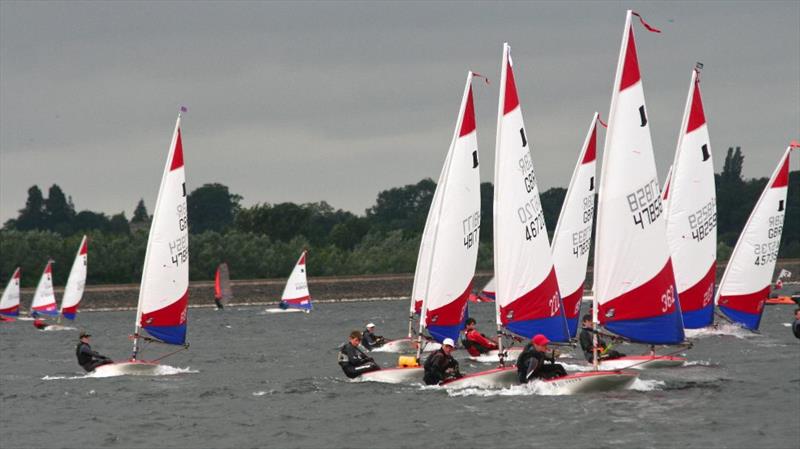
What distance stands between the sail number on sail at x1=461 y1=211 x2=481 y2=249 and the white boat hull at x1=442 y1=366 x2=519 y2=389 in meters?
5.23

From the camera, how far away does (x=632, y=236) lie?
27.1 meters

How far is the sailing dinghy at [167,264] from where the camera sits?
35.7 metres

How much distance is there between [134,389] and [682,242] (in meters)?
14.2

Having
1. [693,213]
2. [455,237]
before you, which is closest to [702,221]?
[693,213]

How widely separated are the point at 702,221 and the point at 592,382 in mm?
11978

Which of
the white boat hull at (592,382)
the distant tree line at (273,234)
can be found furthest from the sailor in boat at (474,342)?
the distant tree line at (273,234)

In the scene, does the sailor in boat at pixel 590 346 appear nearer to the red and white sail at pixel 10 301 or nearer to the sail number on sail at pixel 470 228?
the sail number on sail at pixel 470 228

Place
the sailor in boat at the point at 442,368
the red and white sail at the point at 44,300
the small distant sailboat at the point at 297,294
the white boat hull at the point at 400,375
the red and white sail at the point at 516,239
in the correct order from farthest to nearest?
the small distant sailboat at the point at 297,294 < the red and white sail at the point at 44,300 < the white boat hull at the point at 400,375 < the red and white sail at the point at 516,239 < the sailor in boat at the point at 442,368

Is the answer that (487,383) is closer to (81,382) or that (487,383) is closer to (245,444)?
(245,444)

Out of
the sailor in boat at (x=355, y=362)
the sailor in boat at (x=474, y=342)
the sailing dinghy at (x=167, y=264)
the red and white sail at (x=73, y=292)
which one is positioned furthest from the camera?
the red and white sail at (x=73, y=292)

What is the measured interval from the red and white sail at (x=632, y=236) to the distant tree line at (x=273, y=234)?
81563mm

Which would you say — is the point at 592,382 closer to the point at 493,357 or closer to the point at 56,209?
the point at 493,357

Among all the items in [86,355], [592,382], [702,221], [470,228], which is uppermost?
[702,221]

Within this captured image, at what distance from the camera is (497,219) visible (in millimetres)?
29391
